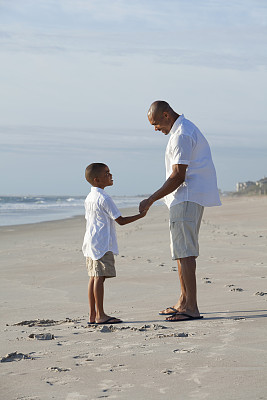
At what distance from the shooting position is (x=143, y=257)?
9.88m

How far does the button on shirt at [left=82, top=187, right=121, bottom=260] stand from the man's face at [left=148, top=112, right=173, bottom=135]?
72cm

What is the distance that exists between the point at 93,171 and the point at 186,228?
0.92m

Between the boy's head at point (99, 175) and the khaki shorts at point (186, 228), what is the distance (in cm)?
64

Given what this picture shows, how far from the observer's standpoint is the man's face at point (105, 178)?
17.3 feet

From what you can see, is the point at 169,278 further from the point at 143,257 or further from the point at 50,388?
the point at 50,388

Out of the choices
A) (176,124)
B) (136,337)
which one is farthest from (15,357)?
(176,124)

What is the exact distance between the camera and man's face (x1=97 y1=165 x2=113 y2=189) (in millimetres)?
5285

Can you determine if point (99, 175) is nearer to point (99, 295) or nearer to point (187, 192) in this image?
point (187, 192)

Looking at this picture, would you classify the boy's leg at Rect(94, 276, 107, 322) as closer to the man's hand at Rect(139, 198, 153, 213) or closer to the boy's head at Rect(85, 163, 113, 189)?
the man's hand at Rect(139, 198, 153, 213)

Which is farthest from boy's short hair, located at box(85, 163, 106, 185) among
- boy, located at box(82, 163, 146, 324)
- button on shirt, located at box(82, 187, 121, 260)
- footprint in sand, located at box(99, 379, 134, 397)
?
footprint in sand, located at box(99, 379, 134, 397)

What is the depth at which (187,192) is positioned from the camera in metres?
5.10

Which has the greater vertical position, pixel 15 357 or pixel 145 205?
pixel 145 205

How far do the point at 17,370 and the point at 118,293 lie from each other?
307 centimetres

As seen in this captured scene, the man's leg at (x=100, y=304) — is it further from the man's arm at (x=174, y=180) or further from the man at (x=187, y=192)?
the man's arm at (x=174, y=180)
